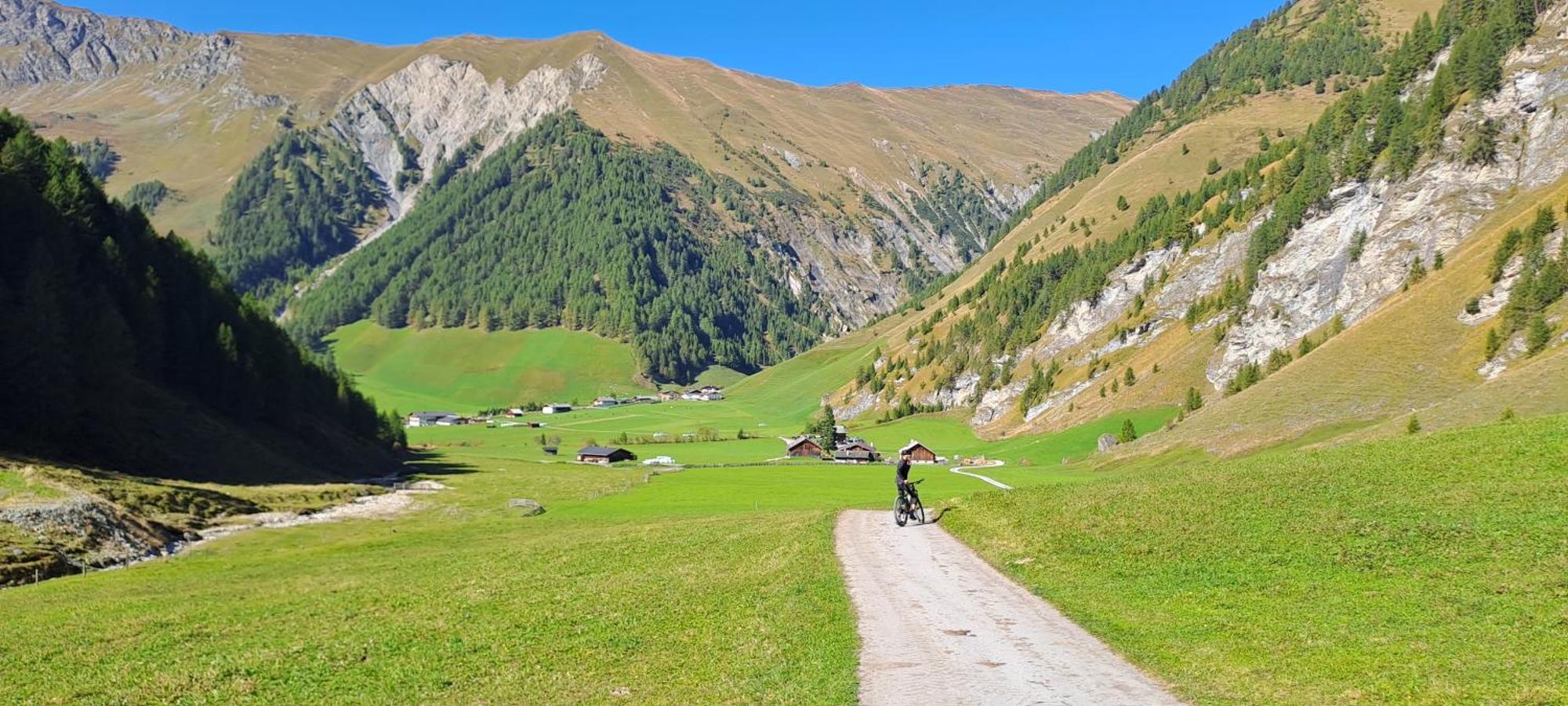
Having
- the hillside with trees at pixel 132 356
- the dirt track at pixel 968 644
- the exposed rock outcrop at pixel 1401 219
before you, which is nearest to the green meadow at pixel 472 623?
the dirt track at pixel 968 644

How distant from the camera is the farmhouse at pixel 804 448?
6344 inches

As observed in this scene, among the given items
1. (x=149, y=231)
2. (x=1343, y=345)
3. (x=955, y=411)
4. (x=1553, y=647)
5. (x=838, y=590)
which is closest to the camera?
(x=1553, y=647)

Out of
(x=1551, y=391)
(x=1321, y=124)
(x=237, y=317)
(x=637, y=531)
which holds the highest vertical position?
(x=1321, y=124)

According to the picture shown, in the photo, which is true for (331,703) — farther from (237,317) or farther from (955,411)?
(955,411)

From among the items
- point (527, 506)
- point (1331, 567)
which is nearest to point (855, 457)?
point (527, 506)

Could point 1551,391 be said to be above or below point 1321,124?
below

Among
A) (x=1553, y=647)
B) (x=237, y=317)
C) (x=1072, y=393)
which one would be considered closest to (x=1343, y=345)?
(x=1072, y=393)

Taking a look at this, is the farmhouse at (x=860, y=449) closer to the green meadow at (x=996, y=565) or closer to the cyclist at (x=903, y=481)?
the green meadow at (x=996, y=565)

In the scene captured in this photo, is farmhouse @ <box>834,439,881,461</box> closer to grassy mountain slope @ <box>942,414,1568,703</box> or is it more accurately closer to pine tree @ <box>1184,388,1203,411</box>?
pine tree @ <box>1184,388,1203,411</box>

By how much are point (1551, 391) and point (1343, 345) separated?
3935 cm

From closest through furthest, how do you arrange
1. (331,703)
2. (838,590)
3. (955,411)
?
(331,703)
(838,590)
(955,411)

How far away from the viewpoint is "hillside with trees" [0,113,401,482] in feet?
257

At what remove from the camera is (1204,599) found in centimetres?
2241

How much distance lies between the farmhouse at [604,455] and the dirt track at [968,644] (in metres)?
135
